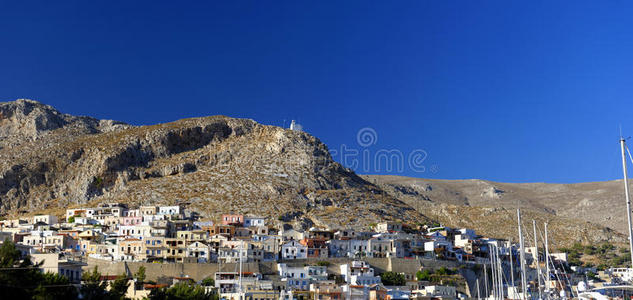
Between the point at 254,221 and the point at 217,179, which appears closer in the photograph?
the point at 254,221

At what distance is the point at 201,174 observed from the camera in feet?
430

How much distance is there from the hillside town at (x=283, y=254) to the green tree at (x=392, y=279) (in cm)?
10

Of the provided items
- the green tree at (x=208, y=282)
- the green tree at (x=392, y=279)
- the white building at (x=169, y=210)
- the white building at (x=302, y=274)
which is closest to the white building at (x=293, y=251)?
the white building at (x=302, y=274)

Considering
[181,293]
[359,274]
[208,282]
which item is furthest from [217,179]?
[181,293]

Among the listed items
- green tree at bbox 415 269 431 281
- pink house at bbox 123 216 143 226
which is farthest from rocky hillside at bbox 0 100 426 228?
green tree at bbox 415 269 431 281

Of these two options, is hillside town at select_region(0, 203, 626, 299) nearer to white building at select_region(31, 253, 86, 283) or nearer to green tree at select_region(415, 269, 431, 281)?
green tree at select_region(415, 269, 431, 281)

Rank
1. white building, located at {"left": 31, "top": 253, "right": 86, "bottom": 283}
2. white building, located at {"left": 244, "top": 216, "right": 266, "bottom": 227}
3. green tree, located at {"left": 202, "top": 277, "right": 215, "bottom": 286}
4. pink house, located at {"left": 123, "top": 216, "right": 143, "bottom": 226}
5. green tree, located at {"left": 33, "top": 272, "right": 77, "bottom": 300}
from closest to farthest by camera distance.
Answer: green tree, located at {"left": 33, "top": 272, "right": 77, "bottom": 300}
white building, located at {"left": 31, "top": 253, "right": 86, "bottom": 283}
green tree, located at {"left": 202, "top": 277, "right": 215, "bottom": 286}
pink house, located at {"left": 123, "top": 216, "right": 143, "bottom": 226}
white building, located at {"left": 244, "top": 216, "right": 266, "bottom": 227}

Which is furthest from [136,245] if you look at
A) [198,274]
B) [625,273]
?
[625,273]

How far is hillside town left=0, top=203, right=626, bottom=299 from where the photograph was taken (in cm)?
7275

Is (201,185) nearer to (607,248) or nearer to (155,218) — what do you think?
(155,218)

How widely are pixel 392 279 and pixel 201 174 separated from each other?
5695cm

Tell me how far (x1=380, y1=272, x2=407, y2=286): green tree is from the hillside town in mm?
100

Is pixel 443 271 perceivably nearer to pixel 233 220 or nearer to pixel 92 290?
pixel 233 220

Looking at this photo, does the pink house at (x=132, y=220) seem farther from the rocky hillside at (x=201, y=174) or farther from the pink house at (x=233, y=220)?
the rocky hillside at (x=201, y=174)
